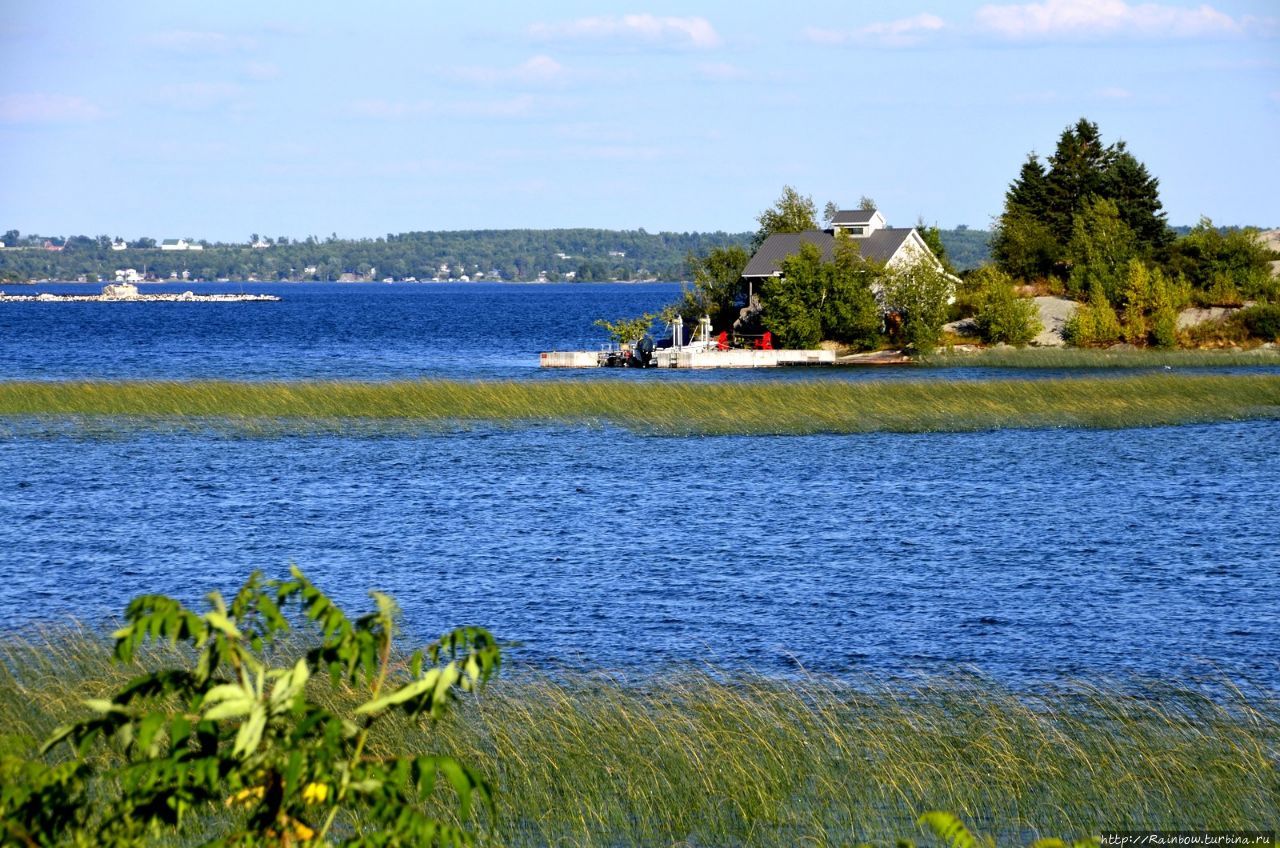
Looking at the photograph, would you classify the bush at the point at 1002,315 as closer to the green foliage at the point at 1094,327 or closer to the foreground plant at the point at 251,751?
the green foliage at the point at 1094,327

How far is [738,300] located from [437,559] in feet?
225

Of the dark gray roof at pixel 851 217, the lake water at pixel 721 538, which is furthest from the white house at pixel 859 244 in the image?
the lake water at pixel 721 538

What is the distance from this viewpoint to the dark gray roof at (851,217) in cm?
9331

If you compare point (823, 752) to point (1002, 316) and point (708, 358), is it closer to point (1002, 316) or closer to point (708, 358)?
point (708, 358)

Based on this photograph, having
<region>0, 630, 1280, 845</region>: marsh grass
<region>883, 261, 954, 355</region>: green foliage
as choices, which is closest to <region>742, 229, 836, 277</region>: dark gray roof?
<region>883, 261, 954, 355</region>: green foliage

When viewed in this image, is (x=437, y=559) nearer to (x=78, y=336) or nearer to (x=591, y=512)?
(x=591, y=512)

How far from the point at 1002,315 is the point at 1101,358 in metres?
9.52

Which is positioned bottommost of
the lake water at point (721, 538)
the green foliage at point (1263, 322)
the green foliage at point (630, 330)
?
the lake water at point (721, 538)

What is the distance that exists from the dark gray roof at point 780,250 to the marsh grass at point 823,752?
7072 centimetres

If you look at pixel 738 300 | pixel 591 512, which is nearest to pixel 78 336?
pixel 738 300

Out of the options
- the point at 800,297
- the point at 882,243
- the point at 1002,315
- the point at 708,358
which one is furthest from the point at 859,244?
the point at 708,358

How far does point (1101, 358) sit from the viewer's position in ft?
254

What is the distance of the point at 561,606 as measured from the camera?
2405 cm

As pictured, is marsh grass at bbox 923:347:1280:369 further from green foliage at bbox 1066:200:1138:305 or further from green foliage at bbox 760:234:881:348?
green foliage at bbox 1066:200:1138:305
